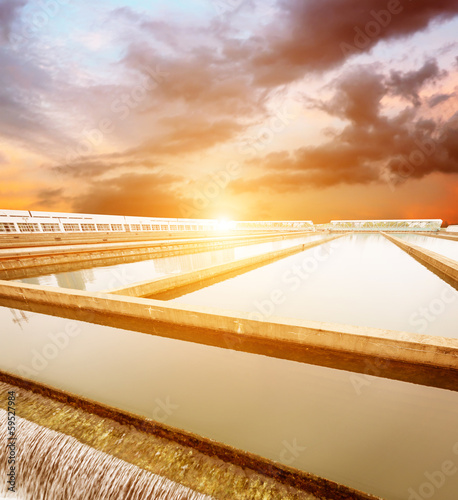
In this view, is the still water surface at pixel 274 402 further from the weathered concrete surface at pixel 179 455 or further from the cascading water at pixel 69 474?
the cascading water at pixel 69 474

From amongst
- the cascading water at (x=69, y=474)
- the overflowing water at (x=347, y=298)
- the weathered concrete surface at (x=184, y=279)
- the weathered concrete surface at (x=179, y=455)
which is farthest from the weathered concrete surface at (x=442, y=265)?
the cascading water at (x=69, y=474)

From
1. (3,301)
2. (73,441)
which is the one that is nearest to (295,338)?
(73,441)

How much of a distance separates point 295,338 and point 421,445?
201cm

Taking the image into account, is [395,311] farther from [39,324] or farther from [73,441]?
[39,324]

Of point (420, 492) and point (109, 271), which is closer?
point (420, 492)

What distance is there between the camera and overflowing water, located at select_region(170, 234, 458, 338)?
615 cm

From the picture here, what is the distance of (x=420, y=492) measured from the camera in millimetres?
2178

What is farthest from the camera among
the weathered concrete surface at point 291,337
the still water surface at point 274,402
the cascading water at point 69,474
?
the weathered concrete surface at point 291,337

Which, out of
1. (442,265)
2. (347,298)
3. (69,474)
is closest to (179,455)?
(69,474)

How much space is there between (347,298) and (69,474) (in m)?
8.41

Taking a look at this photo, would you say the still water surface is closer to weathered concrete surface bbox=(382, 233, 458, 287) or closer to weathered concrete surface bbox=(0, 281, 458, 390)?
weathered concrete surface bbox=(0, 281, 458, 390)

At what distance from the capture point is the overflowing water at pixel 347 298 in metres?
6.15

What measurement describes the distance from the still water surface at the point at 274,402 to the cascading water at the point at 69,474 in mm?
717

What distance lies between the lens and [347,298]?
7.86 meters
